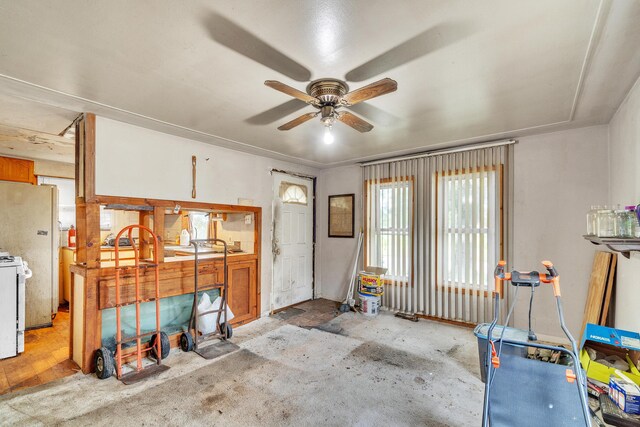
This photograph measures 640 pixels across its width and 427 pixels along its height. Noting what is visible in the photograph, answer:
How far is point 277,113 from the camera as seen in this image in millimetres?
2980

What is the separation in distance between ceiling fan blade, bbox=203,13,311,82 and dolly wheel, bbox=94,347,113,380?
9.56 ft

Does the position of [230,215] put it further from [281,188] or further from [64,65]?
[64,65]

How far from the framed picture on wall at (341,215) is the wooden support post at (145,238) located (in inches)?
123

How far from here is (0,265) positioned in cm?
315

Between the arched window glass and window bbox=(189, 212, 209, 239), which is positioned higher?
the arched window glass

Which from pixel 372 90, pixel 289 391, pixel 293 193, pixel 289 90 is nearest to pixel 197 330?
pixel 289 391

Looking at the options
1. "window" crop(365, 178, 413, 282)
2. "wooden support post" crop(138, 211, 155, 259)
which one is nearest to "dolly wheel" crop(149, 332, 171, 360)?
"wooden support post" crop(138, 211, 155, 259)

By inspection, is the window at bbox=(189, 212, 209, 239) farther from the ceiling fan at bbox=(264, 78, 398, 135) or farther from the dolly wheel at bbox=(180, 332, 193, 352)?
the ceiling fan at bbox=(264, 78, 398, 135)

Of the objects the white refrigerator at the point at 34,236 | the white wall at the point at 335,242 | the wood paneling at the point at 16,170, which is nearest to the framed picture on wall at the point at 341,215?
the white wall at the point at 335,242

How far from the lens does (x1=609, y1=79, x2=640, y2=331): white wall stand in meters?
2.22

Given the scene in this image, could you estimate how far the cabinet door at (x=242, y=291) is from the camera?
4230 millimetres

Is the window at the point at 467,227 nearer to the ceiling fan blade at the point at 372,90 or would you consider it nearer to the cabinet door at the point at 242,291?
the ceiling fan blade at the point at 372,90

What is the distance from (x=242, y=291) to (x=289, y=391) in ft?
6.66

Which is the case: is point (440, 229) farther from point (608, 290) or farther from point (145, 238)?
point (145, 238)
